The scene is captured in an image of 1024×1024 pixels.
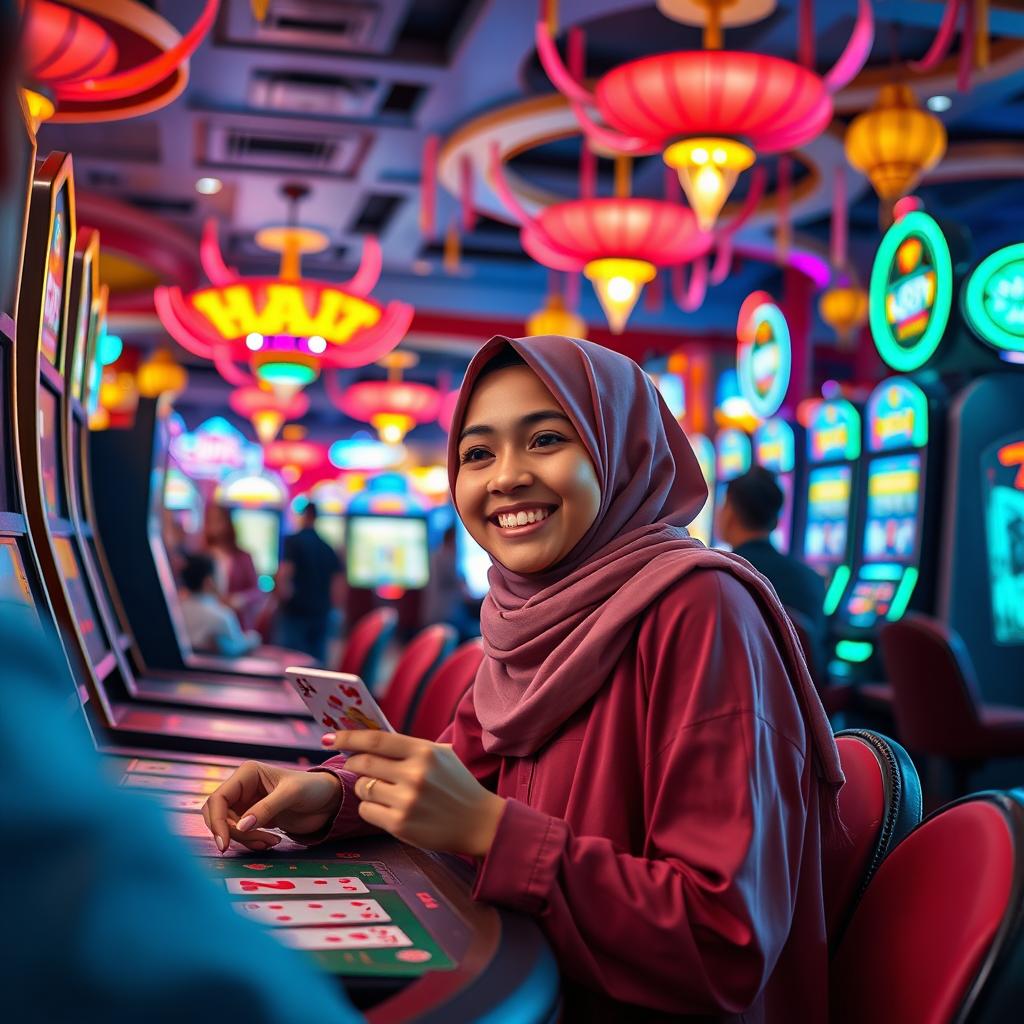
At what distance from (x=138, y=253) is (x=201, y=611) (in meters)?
5.54

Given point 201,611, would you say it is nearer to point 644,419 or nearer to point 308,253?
point 644,419

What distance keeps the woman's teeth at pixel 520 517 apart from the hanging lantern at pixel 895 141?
5012mm

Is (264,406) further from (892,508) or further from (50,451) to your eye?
(50,451)

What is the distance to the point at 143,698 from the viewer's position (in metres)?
2.67

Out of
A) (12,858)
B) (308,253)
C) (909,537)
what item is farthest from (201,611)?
(308,253)

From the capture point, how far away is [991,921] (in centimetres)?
101

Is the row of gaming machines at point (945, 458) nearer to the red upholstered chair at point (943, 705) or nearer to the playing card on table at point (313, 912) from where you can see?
the red upholstered chair at point (943, 705)

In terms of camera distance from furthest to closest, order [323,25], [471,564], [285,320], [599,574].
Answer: [471,564], [285,320], [323,25], [599,574]

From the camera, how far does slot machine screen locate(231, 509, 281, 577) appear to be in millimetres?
14789

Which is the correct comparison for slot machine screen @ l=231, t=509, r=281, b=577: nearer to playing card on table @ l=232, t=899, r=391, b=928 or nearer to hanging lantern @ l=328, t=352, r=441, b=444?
hanging lantern @ l=328, t=352, r=441, b=444

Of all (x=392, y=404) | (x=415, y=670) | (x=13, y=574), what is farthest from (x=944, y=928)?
(x=392, y=404)

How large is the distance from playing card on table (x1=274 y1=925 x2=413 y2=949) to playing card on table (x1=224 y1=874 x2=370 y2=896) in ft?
0.41

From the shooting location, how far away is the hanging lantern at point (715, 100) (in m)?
4.33

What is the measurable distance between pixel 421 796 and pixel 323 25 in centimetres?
590
